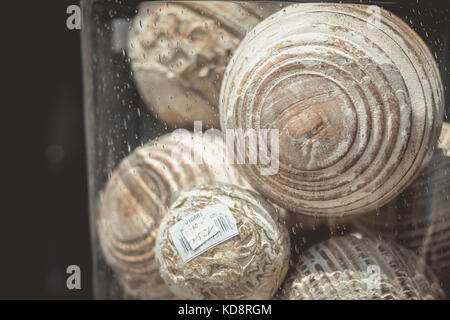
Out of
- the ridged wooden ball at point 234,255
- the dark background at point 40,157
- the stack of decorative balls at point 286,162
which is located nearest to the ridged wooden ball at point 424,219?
the stack of decorative balls at point 286,162

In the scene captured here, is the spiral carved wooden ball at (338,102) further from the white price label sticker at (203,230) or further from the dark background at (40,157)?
the dark background at (40,157)

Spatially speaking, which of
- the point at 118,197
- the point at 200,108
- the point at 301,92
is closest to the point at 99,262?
the point at 118,197

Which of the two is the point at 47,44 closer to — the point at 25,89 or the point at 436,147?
the point at 25,89

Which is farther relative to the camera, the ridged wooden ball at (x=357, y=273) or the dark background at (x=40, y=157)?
the dark background at (x=40, y=157)

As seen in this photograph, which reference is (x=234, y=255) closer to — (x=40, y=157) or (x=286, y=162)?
(x=286, y=162)

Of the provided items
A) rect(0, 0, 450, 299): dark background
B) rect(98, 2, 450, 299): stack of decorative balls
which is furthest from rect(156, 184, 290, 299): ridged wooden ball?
rect(0, 0, 450, 299): dark background

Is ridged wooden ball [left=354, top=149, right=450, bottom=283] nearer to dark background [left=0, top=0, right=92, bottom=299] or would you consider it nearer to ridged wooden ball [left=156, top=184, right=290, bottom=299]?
ridged wooden ball [left=156, top=184, right=290, bottom=299]
